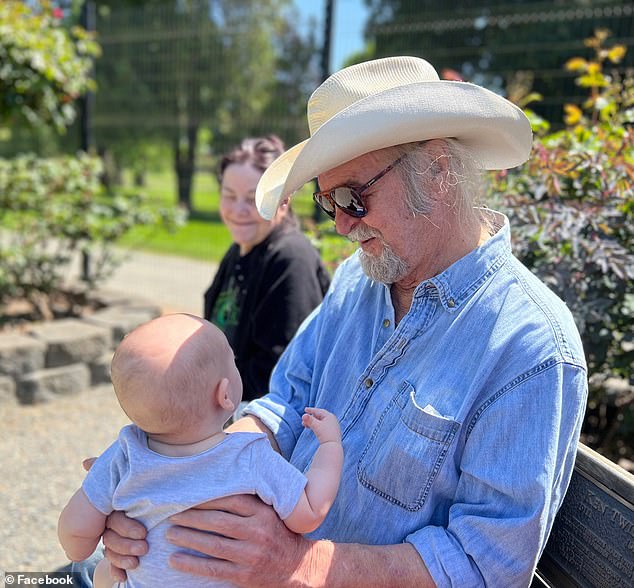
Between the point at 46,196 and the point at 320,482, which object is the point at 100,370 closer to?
the point at 46,196

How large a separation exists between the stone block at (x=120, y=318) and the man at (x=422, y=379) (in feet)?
11.3

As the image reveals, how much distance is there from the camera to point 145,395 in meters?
1.36

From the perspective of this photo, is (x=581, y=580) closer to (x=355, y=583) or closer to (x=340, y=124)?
(x=355, y=583)

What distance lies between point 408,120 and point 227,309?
184cm

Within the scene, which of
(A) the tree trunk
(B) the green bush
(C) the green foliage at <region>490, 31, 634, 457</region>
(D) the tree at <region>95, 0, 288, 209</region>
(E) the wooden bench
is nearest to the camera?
(E) the wooden bench

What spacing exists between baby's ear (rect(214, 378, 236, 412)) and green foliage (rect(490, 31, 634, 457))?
133 centimetres

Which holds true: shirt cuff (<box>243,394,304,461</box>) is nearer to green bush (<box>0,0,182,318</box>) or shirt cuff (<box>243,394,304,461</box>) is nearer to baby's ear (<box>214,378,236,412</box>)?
baby's ear (<box>214,378,236,412</box>)

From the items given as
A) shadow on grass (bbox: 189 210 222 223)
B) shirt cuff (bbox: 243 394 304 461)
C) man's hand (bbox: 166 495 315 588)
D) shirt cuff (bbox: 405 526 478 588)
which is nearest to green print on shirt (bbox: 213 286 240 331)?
shirt cuff (bbox: 243 394 304 461)

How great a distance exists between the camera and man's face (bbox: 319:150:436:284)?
166cm

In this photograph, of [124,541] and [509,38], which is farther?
[509,38]

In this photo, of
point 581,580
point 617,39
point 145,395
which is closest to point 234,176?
point 145,395

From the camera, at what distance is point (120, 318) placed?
5316mm

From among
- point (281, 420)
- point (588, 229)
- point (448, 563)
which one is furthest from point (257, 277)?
point (448, 563)

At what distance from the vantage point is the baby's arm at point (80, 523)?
1.48 metres
